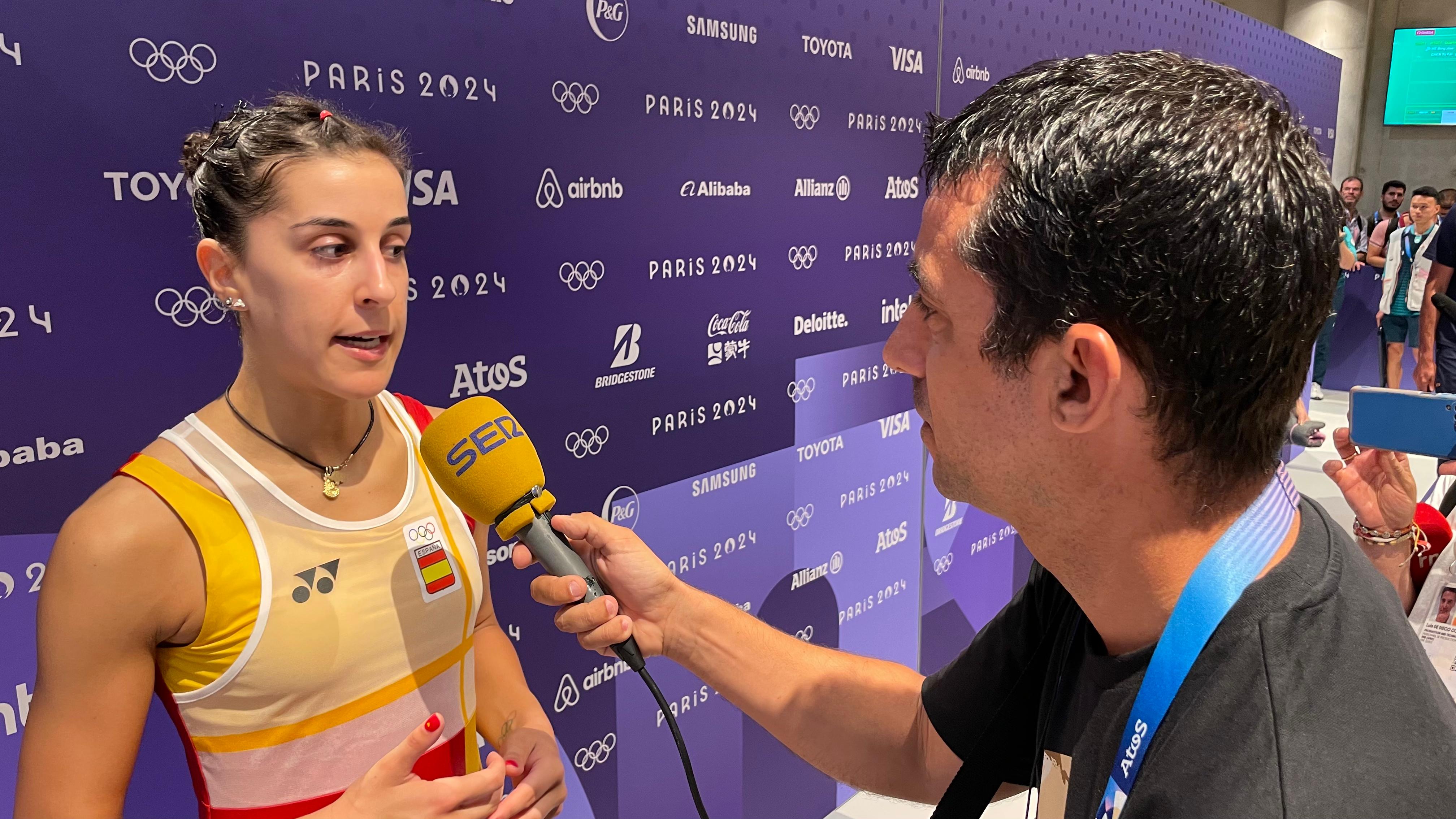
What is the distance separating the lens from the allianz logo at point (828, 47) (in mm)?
2559

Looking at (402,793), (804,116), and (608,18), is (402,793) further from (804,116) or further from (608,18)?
(804,116)

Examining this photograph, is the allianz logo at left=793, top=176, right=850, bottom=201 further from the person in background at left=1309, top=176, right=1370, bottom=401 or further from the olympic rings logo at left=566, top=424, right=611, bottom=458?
the person in background at left=1309, top=176, right=1370, bottom=401

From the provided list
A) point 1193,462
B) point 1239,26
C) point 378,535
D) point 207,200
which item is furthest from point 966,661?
point 1239,26

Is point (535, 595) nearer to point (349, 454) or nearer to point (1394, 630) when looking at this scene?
point (349, 454)

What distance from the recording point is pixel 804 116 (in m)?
2.59

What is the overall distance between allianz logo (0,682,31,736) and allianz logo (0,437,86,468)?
319 millimetres

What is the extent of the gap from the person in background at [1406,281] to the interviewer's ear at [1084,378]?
747 cm

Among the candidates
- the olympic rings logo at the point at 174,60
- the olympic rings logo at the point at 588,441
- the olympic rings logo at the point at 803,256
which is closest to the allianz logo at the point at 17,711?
the olympic rings logo at the point at 174,60

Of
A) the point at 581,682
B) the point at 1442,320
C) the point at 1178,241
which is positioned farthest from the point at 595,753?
the point at 1442,320

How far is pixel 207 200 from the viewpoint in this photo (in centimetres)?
126

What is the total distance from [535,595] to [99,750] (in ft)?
1.74

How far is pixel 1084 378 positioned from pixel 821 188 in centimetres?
181

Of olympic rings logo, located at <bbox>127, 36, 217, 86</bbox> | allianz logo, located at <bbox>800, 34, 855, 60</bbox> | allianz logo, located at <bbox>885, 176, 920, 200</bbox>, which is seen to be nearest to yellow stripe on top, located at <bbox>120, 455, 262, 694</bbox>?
olympic rings logo, located at <bbox>127, 36, 217, 86</bbox>

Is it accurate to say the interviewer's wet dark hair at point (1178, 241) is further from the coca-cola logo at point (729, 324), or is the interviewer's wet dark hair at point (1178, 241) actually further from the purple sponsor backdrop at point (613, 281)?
the coca-cola logo at point (729, 324)
